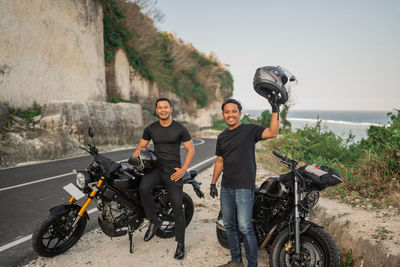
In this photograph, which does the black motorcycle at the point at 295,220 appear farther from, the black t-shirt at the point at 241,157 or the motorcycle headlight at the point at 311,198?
the black t-shirt at the point at 241,157

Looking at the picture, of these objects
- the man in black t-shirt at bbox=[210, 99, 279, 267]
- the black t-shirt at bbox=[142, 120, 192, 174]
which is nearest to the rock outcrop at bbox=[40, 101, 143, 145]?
the black t-shirt at bbox=[142, 120, 192, 174]

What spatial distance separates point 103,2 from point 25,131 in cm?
1154

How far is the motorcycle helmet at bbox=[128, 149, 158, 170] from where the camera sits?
130 inches

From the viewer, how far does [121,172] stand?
3.33 meters

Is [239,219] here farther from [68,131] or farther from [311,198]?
[68,131]

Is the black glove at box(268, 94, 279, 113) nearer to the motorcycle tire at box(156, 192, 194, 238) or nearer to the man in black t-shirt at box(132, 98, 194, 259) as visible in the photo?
the man in black t-shirt at box(132, 98, 194, 259)

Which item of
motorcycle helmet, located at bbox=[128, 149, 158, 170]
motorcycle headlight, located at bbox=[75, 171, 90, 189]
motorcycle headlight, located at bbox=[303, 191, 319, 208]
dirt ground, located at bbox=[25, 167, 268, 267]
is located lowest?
dirt ground, located at bbox=[25, 167, 268, 267]

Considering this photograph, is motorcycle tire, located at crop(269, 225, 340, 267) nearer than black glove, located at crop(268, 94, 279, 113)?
Yes

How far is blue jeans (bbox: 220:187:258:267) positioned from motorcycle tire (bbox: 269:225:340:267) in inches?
10.0

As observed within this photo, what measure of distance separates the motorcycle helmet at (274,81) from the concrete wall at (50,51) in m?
12.9

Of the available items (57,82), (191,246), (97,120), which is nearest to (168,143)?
(191,246)

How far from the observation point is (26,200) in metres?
5.34

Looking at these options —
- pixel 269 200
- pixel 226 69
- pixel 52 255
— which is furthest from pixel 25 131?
pixel 226 69

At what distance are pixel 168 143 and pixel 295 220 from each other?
1.89 metres
